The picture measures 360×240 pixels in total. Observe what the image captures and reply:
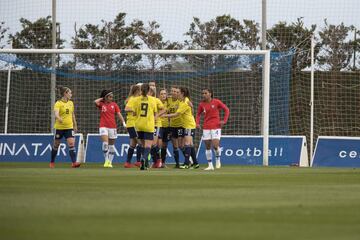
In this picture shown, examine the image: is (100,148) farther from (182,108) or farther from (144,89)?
(144,89)

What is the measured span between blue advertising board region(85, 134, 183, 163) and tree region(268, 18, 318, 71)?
20.0 feet

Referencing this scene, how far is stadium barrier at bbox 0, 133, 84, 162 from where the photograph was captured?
30358mm

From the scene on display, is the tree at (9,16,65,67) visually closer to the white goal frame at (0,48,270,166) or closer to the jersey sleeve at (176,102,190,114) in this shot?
the white goal frame at (0,48,270,166)

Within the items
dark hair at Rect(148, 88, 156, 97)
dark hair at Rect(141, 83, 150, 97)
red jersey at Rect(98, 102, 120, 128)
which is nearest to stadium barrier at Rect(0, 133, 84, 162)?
red jersey at Rect(98, 102, 120, 128)

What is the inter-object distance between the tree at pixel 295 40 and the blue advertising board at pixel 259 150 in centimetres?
438

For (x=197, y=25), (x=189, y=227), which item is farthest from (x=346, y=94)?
(x=189, y=227)

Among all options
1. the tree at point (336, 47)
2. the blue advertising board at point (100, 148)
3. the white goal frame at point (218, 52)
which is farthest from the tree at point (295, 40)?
the blue advertising board at point (100, 148)

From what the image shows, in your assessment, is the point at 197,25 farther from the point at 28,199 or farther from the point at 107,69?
the point at 28,199

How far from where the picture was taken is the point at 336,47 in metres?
34.6

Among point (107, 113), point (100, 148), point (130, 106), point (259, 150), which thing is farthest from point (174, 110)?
point (100, 148)

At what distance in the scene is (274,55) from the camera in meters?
31.4

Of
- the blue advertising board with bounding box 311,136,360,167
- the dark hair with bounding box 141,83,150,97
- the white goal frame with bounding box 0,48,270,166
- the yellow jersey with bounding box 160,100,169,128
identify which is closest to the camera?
the dark hair with bounding box 141,83,150,97

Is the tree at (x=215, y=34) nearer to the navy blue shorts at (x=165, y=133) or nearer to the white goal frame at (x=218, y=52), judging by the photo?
the white goal frame at (x=218, y=52)

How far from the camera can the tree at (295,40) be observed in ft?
111
